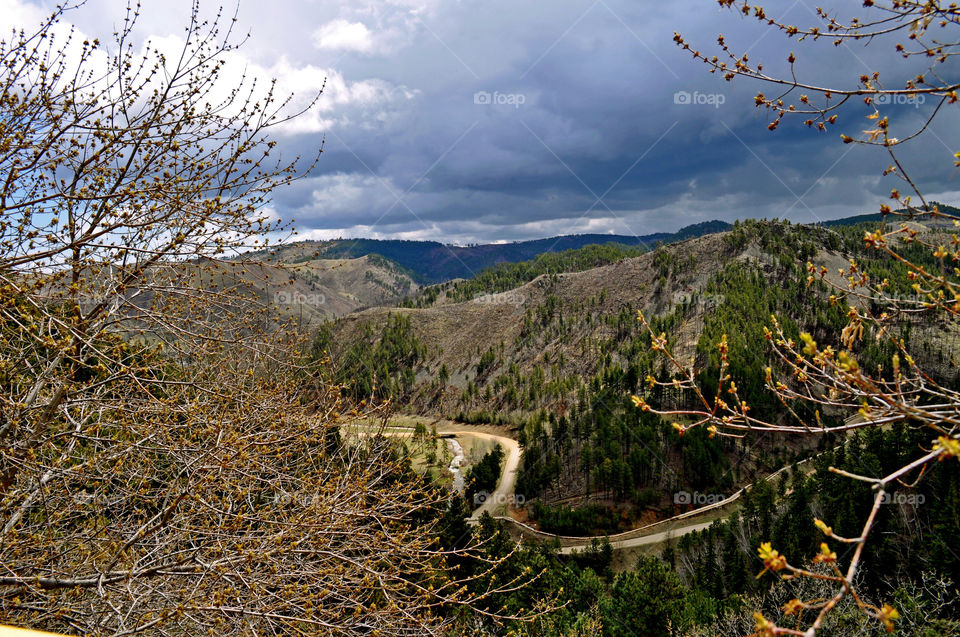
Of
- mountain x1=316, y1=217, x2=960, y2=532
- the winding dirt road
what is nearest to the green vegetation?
the winding dirt road

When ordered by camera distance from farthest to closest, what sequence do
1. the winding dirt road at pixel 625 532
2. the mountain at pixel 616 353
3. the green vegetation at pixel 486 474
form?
the mountain at pixel 616 353 → the green vegetation at pixel 486 474 → the winding dirt road at pixel 625 532

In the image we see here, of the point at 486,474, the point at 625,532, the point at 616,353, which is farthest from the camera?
the point at 616,353

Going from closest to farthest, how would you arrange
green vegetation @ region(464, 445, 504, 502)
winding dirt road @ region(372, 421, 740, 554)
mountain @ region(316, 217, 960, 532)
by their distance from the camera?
winding dirt road @ region(372, 421, 740, 554)
green vegetation @ region(464, 445, 504, 502)
mountain @ region(316, 217, 960, 532)

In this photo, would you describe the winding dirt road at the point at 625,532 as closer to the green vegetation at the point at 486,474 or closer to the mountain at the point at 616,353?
the green vegetation at the point at 486,474

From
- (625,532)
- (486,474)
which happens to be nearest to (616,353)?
(625,532)

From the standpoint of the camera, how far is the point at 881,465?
1587 inches

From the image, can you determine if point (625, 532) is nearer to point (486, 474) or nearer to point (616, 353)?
point (486, 474)

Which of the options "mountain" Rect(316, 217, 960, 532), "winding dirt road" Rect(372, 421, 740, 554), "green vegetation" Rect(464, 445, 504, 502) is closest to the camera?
"winding dirt road" Rect(372, 421, 740, 554)

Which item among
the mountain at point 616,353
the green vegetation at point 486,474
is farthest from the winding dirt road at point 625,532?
the mountain at point 616,353

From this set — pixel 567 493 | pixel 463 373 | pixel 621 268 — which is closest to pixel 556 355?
pixel 463 373

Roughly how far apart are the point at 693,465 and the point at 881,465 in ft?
76.2

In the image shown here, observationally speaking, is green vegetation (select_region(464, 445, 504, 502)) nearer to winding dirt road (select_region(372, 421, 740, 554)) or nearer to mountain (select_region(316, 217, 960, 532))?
winding dirt road (select_region(372, 421, 740, 554))

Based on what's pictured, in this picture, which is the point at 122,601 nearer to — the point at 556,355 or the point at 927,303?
the point at 927,303

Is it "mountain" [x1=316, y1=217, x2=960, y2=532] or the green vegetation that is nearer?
the green vegetation
